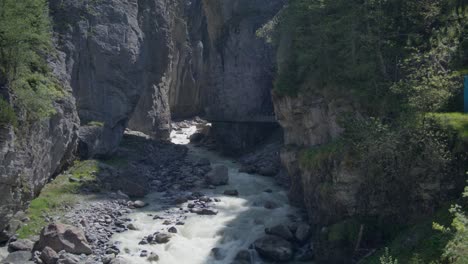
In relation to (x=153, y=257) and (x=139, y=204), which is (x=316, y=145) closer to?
(x=139, y=204)

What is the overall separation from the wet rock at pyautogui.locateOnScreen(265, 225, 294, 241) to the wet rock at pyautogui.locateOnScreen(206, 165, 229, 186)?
10.5 metres

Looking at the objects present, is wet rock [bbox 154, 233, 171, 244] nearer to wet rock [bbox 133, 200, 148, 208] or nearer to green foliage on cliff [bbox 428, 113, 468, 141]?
wet rock [bbox 133, 200, 148, 208]

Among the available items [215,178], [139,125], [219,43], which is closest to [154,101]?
[139,125]

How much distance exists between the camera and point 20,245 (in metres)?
22.2

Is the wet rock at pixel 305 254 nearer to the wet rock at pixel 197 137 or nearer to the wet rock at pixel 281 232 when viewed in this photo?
the wet rock at pixel 281 232

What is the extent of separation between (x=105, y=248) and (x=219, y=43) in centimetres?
3088

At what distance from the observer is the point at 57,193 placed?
93.5 feet

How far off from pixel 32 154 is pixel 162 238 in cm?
719

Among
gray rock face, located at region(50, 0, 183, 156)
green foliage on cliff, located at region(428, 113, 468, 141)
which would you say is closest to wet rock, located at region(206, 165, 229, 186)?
gray rock face, located at region(50, 0, 183, 156)

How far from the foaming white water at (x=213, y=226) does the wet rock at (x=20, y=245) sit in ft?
A: 12.2

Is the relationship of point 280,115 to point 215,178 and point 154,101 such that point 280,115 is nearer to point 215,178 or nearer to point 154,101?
point 215,178

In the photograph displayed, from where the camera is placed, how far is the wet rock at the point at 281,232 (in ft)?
78.5

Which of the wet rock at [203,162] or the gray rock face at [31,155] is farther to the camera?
the wet rock at [203,162]

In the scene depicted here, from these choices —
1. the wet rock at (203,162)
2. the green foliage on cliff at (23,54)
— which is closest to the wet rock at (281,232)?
the green foliage on cliff at (23,54)
